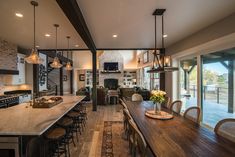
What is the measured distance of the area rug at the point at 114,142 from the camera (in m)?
2.91

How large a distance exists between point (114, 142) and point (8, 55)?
4.53 m

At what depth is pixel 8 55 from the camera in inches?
195

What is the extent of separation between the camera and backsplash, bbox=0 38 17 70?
466 centimetres

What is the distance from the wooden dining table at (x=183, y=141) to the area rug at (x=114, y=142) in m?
1.03

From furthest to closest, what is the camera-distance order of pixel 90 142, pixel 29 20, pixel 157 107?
1. pixel 90 142
2. pixel 29 20
3. pixel 157 107

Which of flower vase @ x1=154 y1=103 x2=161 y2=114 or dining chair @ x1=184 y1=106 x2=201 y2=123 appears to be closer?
dining chair @ x1=184 y1=106 x2=201 y2=123

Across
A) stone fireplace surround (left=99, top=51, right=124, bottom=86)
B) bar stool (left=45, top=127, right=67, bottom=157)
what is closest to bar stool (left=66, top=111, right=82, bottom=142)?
bar stool (left=45, top=127, right=67, bottom=157)

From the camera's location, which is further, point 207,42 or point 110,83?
point 110,83

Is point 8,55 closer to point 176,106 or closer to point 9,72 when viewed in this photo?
point 9,72

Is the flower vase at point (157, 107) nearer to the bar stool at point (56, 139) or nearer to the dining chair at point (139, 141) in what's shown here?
the dining chair at point (139, 141)

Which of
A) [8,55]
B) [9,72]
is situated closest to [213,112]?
[9,72]

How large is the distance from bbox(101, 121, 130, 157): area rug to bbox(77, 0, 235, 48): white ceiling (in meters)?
2.73

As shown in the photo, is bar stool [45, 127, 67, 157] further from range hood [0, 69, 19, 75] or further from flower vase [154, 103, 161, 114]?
range hood [0, 69, 19, 75]

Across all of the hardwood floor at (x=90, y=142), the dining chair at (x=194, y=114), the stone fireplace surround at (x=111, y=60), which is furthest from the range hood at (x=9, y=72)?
the stone fireplace surround at (x=111, y=60)
